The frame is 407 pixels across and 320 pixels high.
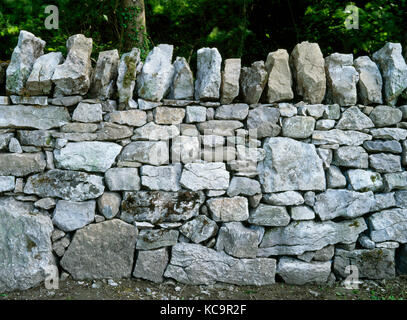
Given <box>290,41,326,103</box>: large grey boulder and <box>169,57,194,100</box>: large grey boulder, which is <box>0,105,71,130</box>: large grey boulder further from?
<box>290,41,326,103</box>: large grey boulder

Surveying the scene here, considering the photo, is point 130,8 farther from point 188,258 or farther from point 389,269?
point 389,269

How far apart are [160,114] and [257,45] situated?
3.12 meters

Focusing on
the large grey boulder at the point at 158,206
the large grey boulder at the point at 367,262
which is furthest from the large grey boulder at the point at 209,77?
the large grey boulder at the point at 367,262

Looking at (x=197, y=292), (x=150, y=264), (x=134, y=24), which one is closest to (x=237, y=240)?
(x=197, y=292)

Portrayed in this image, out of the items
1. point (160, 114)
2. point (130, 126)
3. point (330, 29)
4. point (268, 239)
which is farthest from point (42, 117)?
point (330, 29)

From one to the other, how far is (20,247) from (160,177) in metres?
1.31

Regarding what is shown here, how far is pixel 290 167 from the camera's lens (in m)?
2.93

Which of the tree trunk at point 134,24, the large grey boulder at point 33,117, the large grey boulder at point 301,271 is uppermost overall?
the tree trunk at point 134,24

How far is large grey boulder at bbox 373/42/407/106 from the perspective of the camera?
2973 millimetres

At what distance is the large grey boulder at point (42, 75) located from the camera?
2.63 metres

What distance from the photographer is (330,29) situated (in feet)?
15.7

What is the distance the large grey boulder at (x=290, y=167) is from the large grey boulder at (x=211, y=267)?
71 centimetres

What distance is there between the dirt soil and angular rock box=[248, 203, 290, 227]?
591 millimetres

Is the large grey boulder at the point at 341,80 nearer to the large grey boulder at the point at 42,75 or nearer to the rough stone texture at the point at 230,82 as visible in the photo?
the rough stone texture at the point at 230,82
